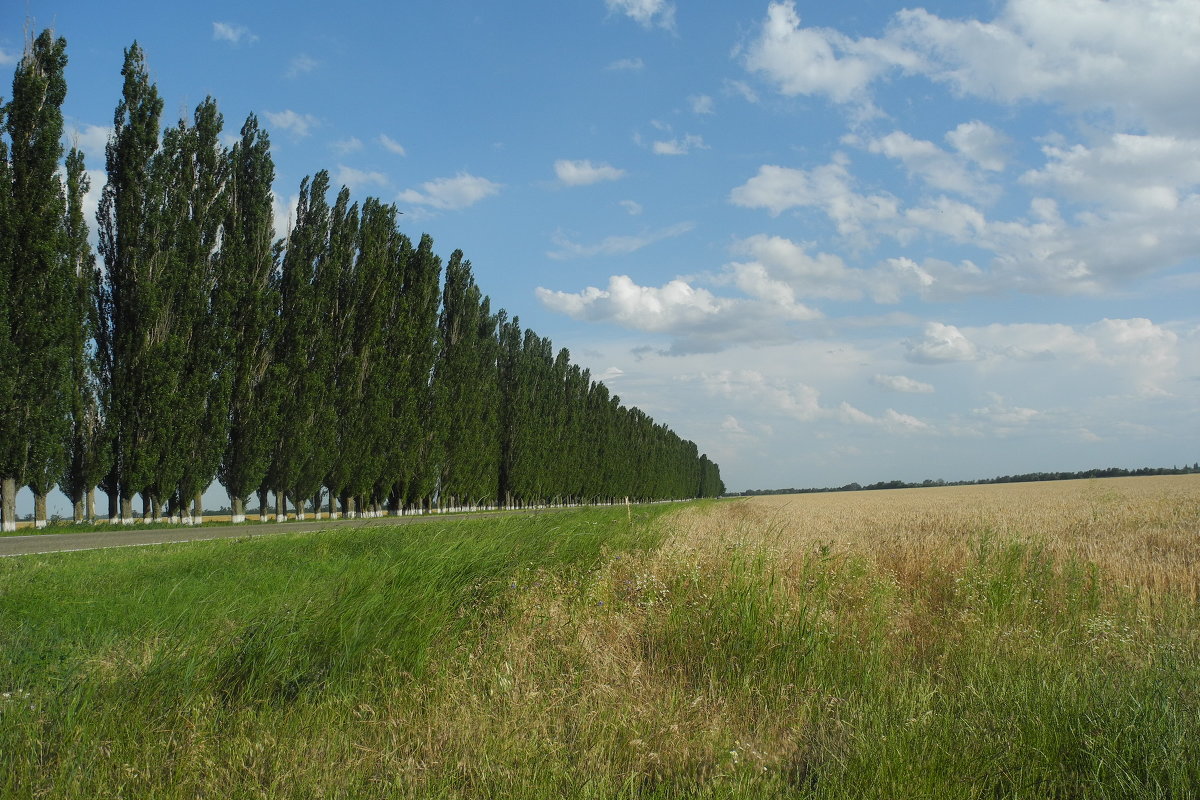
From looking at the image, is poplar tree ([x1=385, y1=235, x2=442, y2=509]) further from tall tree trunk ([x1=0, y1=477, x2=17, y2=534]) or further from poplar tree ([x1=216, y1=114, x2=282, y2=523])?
tall tree trunk ([x1=0, y1=477, x2=17, y2=534])

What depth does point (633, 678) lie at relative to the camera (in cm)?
474

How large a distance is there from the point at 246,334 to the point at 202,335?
1987 millimetres

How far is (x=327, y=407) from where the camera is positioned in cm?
2719

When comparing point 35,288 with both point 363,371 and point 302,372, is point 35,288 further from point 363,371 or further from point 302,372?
point 363,371

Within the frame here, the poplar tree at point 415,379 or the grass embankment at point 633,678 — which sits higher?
the poplar tree at point 415,379

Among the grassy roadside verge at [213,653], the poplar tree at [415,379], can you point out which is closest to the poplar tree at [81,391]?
the poplar tree at [415,379]

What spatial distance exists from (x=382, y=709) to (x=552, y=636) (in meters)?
1.42

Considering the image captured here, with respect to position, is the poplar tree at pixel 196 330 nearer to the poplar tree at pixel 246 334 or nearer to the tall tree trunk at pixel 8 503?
the poplar tree at pixel 246 334

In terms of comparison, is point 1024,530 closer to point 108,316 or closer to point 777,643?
point 777,643

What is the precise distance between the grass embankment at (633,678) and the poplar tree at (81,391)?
50.0ft

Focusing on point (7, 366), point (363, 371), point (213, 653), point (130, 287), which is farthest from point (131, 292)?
point (213, 653)

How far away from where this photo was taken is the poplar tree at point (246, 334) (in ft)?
78.0

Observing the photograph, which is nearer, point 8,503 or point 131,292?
point 8,503

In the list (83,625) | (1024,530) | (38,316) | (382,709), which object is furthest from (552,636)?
(38,316)
